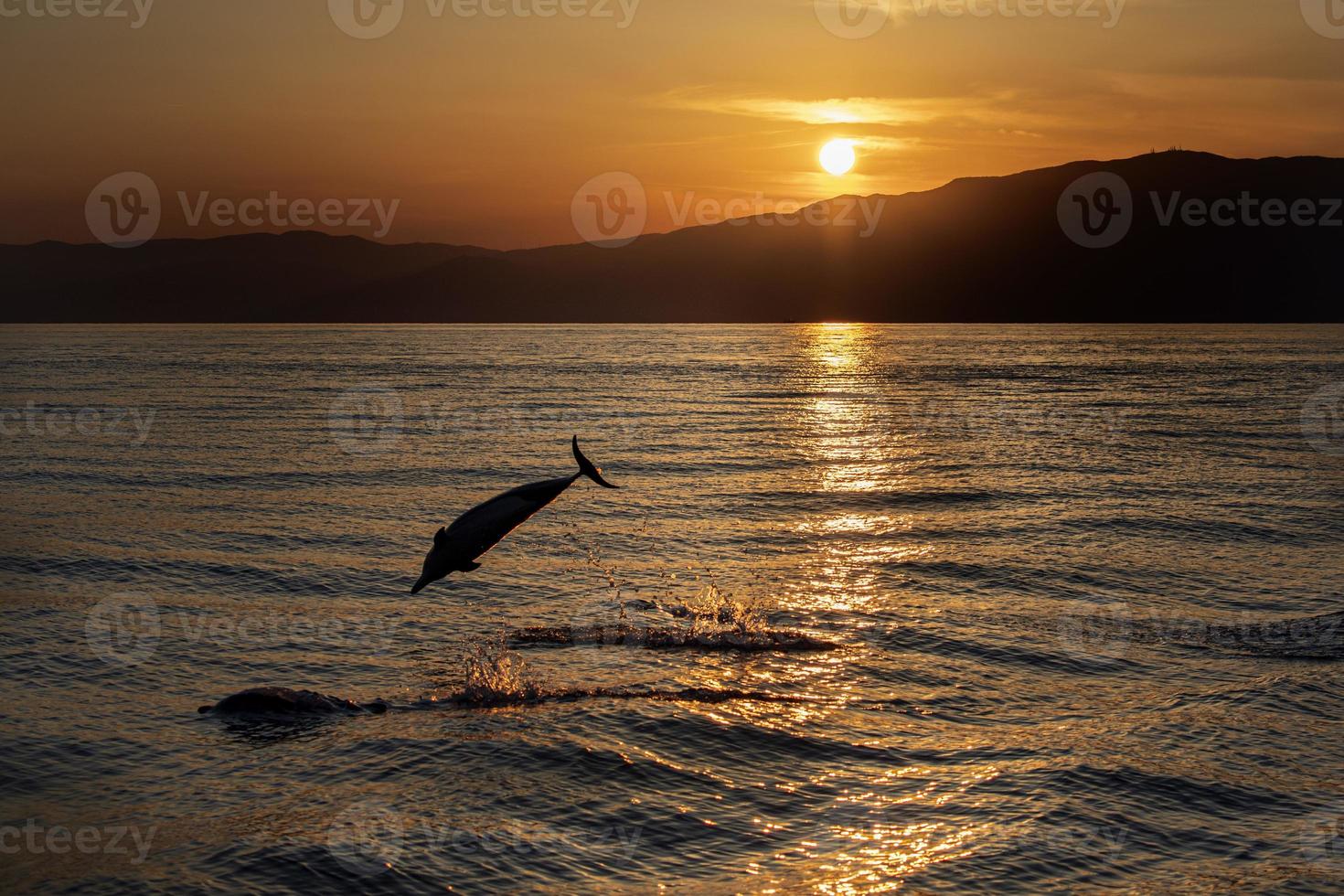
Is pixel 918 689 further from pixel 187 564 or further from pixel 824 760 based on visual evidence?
pixel 187 564

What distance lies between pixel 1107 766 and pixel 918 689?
10.9 feet

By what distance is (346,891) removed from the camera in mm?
10273

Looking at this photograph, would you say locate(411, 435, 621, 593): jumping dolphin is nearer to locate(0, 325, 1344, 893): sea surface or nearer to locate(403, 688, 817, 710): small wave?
locate(403, 688, 817, 710): small wave

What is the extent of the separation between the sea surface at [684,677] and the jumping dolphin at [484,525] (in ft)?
7.40

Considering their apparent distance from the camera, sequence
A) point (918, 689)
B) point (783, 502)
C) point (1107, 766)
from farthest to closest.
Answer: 1. point (783, 502)
2. point (918, 689)
3. point (1107, 766)

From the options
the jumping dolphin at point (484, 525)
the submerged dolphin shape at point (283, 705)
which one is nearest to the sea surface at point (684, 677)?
the submerged dolphin shape at point (283, 705)

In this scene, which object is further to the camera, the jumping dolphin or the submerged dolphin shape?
the submerged dolphin shape

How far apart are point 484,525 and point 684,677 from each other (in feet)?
14.8

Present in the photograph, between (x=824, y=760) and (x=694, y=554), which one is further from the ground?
(x=694, y=554)

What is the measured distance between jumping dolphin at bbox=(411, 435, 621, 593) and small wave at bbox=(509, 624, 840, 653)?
3944 millimetres

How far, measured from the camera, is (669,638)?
62.0ft

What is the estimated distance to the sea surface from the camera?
11.0m

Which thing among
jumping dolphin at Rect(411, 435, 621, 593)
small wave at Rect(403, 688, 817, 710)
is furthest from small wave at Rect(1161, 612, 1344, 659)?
jumping dolphin at Rect(411, 435, 621, 593)

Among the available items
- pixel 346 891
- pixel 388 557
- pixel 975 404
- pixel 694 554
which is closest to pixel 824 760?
pixel 346 891
